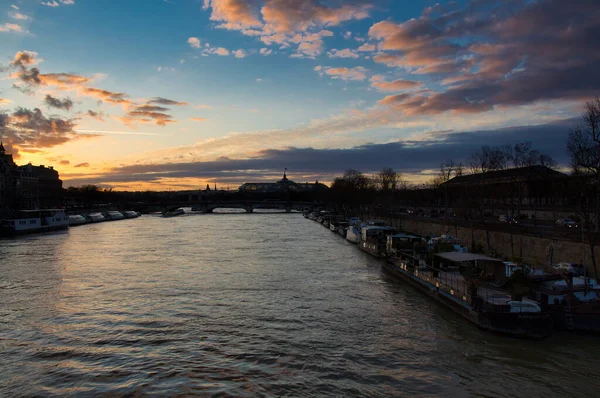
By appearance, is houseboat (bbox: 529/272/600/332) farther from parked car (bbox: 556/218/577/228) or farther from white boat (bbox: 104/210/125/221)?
white boat (bbox: 104/210/125/221)

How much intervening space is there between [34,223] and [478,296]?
228 ft

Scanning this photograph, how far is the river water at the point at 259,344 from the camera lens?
41.1ft

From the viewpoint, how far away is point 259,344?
50.9ft

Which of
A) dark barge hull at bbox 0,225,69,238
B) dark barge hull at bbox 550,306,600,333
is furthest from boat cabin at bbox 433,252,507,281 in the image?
dark barge hull at bbox 0,225,69,238

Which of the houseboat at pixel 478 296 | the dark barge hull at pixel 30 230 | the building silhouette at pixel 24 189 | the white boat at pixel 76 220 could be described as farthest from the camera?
the building silhouette at pixel 24 189

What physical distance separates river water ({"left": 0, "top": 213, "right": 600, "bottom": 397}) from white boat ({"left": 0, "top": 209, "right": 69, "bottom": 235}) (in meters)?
41.8

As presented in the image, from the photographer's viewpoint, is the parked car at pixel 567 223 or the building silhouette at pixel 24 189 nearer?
the parked car at pixel 567 223

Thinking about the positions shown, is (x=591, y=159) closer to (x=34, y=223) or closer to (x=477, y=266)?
(x=477, y=266)

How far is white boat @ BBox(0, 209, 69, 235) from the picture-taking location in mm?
63897

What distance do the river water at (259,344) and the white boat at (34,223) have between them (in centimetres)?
4183

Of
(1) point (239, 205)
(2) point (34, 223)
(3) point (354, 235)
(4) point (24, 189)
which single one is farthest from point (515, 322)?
(4) point (24, 189)

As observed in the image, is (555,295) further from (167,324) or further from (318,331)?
(167,324)

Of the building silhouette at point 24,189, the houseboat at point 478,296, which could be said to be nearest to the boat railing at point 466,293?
the houseboat at point 478,296

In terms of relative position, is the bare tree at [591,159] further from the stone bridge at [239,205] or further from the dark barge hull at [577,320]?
the stone bridge at [239,205]
